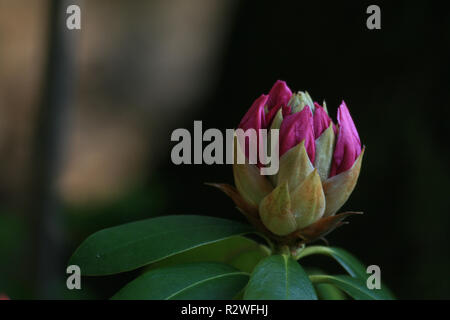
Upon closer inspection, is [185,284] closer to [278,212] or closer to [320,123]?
[278,212]

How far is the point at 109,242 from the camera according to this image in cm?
80

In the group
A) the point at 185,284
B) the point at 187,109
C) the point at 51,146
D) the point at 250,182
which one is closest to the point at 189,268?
the point at 185,284

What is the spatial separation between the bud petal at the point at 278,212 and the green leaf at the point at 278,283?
0.15ft

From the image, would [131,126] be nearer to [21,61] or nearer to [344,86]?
[21,61]

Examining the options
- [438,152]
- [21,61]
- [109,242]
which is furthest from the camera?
[21,61]

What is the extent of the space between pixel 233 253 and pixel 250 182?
0.28 meters

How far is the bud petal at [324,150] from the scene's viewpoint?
74 cm

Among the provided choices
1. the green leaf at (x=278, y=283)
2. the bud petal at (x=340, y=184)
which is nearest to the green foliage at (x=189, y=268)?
the green leaf at (x=278, y=283)

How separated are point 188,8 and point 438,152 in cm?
209

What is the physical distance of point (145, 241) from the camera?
0.80 m

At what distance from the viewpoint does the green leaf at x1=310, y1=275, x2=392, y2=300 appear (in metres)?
0.77

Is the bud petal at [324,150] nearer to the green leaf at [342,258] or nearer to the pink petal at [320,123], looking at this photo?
the pink petal at [320,123]
